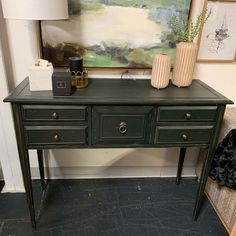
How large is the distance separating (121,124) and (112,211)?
775 millimetres

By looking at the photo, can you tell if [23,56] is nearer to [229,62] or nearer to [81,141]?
[81,141]

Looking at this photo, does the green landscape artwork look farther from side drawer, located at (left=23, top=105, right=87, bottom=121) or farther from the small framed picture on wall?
side drawer, located at (left=23, top=105, right=87, bottom=121)

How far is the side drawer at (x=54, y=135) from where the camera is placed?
1.33 metres

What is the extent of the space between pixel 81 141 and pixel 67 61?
587mm

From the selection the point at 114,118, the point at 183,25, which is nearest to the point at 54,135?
the point at 114,118

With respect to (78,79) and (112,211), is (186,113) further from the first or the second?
(112,211)

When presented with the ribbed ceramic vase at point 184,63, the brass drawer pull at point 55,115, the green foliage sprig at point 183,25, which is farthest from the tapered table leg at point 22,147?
the green foliage sprig at point 183,25

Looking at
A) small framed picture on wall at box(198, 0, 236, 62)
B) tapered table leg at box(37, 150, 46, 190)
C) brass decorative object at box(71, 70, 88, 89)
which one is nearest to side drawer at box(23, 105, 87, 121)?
brass decorative object at box(71, 70, 88, 89)

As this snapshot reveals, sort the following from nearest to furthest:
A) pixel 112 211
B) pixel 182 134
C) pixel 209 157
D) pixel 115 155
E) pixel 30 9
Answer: pixel 30 9 → pixel 182 134 → pixel 209 157 → pixel 112 211 → pixel 115 155

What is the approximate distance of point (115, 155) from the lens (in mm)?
2006

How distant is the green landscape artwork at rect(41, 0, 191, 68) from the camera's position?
60.4 inches

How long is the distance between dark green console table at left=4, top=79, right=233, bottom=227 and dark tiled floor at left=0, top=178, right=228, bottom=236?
1.13 feet

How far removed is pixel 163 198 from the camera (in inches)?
76.0

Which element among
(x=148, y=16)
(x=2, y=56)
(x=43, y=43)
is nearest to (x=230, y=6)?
(x=148, y=16)
